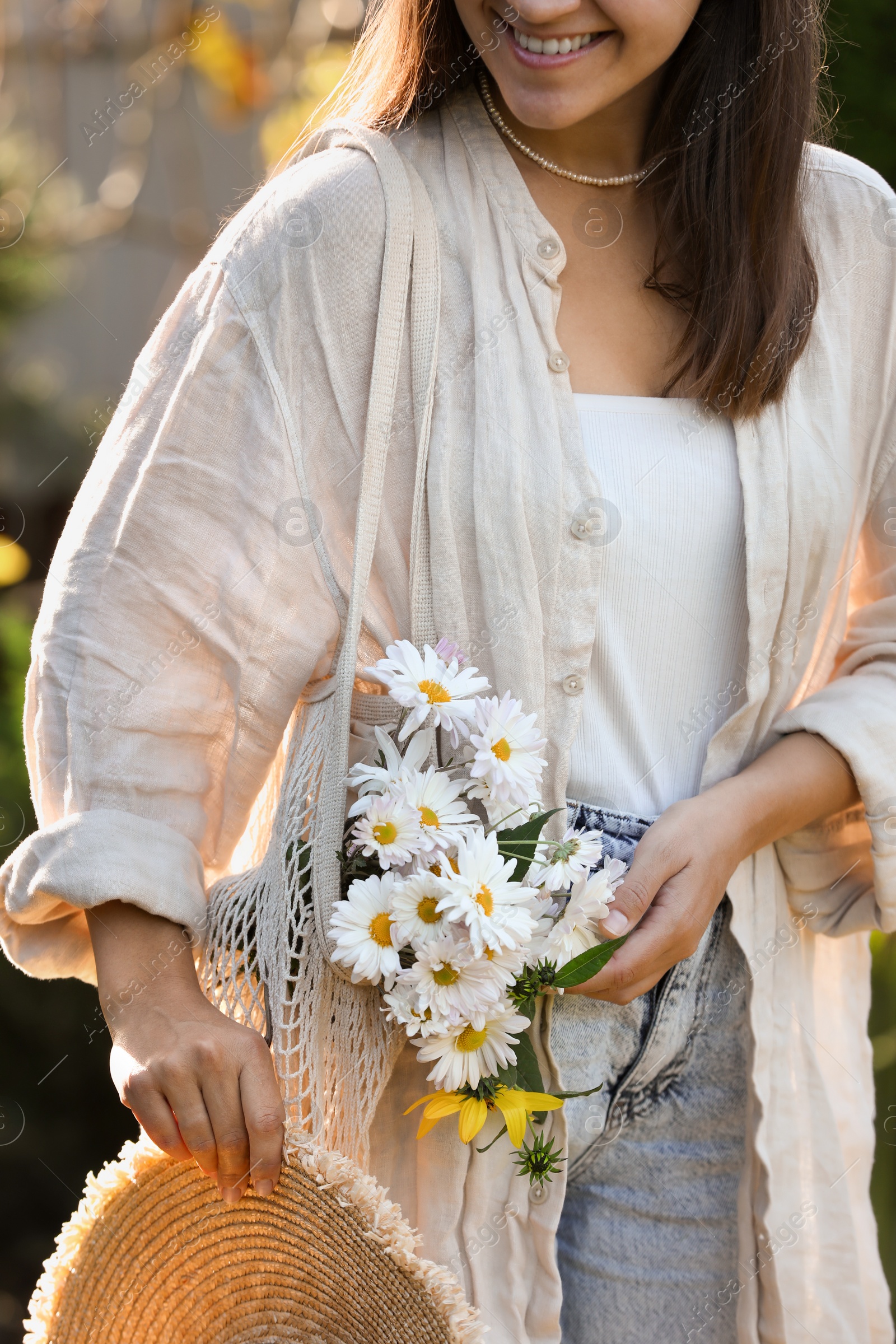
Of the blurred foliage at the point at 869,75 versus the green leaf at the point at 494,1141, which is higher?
the blurred foliage at the point at 869,75

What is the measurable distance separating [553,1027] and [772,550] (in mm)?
527

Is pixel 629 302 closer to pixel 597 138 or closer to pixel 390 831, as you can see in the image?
pixel 597 138

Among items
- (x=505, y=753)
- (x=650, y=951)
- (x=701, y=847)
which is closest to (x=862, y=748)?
(x=701, y=847)

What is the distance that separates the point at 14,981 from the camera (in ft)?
8.80

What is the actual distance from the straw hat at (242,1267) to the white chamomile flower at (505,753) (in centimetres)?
33

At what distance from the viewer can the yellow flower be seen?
3.30ft

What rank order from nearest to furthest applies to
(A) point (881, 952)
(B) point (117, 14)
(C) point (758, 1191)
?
(C) point (758, 1191) < (A) point (881, 952) < (B) point (117, 14)

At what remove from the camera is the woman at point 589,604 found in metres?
1.07

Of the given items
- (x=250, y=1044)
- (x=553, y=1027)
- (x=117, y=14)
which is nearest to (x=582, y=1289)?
(x=553, y=1027)

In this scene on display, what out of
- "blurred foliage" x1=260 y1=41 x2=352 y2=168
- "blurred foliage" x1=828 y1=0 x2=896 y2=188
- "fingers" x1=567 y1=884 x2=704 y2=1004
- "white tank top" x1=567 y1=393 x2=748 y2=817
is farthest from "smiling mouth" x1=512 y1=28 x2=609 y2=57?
"blurred foliage" x1=260 y1=41 x2=352 y2=168

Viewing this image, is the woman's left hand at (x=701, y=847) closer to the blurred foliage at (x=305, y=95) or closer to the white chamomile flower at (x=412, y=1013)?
the white chamomile flower at (x=412, y=1013)

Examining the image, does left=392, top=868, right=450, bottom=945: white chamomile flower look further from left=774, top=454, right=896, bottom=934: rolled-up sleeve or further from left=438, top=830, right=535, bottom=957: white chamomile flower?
left=774, top=454, right=896, bottom=934: rolled-up sleeve

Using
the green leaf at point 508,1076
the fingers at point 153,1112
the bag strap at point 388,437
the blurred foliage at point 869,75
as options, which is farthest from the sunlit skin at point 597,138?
the blurred foliage at point 869,75

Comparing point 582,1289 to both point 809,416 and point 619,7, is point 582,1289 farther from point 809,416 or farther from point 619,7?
point 619,7
